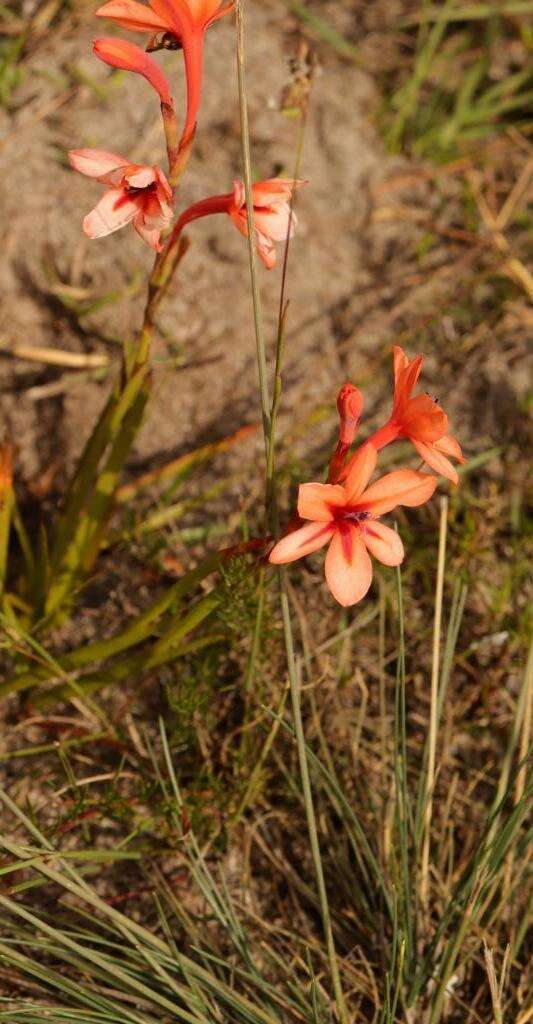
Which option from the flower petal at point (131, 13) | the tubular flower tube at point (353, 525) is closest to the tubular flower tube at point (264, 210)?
the flower petal at point (131, 13)

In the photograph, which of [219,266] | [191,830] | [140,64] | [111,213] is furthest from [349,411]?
[219,266]

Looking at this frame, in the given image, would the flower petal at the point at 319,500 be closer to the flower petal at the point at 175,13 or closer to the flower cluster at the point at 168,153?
the flower cluster at the point at 168,153

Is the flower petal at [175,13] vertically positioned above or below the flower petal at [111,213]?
above

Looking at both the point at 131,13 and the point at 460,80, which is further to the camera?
the point at 460,80

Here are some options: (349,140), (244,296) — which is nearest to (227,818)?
(244,296)

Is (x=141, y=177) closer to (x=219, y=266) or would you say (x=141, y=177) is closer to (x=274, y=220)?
(x=274, y=220)

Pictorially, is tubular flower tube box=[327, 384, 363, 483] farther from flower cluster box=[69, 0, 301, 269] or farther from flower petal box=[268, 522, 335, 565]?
flower cluster box=[69, 0, 301, 269]
